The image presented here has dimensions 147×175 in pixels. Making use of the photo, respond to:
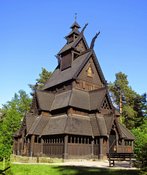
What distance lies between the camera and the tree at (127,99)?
186ft

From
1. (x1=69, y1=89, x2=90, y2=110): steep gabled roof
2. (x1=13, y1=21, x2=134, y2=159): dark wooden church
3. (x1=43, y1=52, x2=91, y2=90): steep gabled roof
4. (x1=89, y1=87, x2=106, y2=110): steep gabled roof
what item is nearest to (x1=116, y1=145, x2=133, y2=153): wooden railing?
(x1=13, y1=21, x2=134, y2=159): dark wooden church

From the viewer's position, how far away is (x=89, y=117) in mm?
34062

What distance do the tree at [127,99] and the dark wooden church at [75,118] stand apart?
65.1 feet

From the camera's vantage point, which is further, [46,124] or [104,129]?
[46,124]

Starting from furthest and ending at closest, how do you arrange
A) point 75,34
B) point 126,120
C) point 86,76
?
point 126,120 → point 75,34 → point 86,76

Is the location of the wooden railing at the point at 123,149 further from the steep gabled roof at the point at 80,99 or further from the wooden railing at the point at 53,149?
the wooden railing at the point at 53,149

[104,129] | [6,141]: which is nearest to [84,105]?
[104,129]

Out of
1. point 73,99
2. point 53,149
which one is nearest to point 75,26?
point 73,99

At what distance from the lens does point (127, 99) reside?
190ft

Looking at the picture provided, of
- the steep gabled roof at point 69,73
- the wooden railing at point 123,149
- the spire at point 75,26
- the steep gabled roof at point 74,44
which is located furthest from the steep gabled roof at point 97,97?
the spire at point 75,26

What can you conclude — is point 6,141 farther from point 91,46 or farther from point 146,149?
point 146,149

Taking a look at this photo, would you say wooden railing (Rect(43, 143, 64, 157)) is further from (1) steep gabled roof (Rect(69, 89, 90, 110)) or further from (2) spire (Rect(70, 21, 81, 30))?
(2) spire (Rect(70, 21, 81, 30))

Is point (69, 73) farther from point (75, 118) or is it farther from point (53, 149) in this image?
point (53, 149)

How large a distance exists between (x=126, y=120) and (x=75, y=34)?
79.4ft
